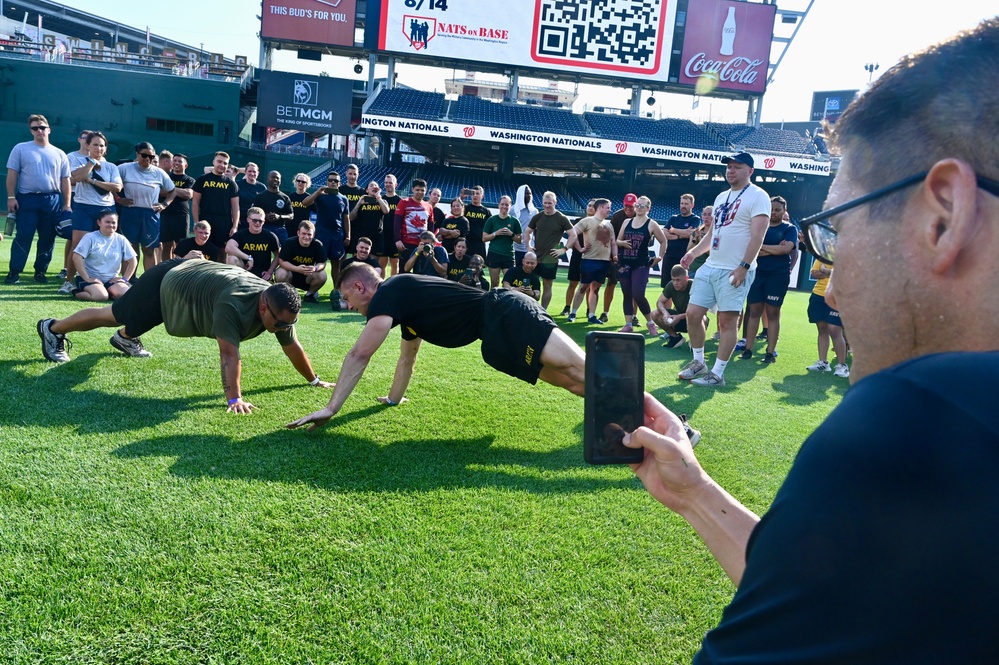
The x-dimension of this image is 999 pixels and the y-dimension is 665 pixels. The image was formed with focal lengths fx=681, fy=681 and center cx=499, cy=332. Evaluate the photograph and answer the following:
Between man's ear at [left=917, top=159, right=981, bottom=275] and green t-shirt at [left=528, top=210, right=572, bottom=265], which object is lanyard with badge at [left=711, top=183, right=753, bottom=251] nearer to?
green t-shirt at [left=528, top=210, right=572, bottom=265]

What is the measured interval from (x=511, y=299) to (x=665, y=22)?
30.5 meters

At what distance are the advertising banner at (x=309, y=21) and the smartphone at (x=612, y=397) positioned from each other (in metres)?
33.0

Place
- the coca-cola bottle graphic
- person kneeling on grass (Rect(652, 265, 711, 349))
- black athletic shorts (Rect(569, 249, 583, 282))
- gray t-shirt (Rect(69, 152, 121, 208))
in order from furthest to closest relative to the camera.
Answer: the coca-cola bottle graphic, black athletic shorts (Rect(569, 249, 583, 282)), gray t-shirt (Rect(69, 152, 121, 208)), person kneeling on grass (Rect(652, 265, 711, 349))

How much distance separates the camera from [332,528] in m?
3.04

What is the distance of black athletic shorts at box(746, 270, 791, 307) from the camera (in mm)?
8328

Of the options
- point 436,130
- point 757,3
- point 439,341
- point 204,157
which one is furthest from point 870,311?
point 757,3

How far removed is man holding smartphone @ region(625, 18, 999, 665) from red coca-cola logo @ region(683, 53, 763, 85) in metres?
33.8

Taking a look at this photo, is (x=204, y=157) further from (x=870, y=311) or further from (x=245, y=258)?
(x=870, y=311)

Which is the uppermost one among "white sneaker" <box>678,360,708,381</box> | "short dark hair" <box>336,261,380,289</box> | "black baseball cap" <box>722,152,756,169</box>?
"black baseball cap" <box>722,152,756,169</box>

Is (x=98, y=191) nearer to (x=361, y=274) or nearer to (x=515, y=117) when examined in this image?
(x=361, y=274)

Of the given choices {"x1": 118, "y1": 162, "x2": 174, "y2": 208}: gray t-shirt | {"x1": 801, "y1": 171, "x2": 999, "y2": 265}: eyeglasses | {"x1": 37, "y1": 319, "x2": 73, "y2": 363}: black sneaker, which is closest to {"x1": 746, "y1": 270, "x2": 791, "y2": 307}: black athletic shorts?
{"x1": 37, "y1": 319, "x2": 73, "y2": 363}: black sneaker

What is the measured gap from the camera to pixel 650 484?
145 cm

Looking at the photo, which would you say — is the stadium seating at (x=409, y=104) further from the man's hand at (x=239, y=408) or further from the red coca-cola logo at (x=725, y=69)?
the man's hand at (x=239, y=408)

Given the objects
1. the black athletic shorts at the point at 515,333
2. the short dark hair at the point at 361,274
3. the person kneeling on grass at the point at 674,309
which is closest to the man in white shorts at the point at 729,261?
the person kneeling on grass at the point at 674,309
